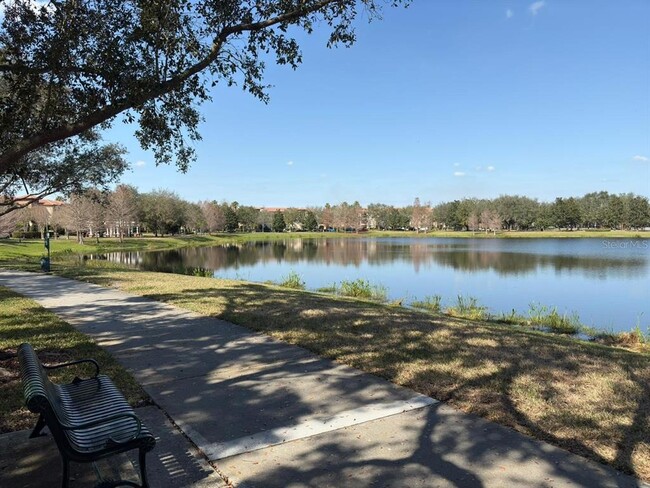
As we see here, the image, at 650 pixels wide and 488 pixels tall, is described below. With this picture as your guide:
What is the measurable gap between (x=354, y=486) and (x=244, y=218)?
123 m

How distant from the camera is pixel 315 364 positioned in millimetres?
6082

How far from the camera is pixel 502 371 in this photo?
5590 mm

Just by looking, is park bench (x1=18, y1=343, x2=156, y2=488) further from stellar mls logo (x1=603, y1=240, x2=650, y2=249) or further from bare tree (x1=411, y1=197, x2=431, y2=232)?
bare tree (x1=411, y1=197, x2=431, y2=232)

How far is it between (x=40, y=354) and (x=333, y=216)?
134 metres

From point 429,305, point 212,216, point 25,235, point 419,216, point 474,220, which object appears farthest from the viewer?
point 419,216

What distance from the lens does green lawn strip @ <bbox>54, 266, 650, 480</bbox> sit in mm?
3973

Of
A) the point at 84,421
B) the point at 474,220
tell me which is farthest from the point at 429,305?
the point at 474,220

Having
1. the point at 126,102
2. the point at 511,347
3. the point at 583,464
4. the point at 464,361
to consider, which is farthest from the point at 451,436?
the point at 126,102

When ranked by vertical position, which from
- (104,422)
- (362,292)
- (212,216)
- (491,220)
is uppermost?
(212,216)

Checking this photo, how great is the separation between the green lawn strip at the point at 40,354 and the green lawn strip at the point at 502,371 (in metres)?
2.58

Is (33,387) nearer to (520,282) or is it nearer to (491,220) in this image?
(520,282)

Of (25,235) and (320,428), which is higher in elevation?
(25,235)

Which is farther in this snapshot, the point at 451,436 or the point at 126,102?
the point at 126,102

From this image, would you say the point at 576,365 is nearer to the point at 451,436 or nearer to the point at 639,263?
the point at 451,436
